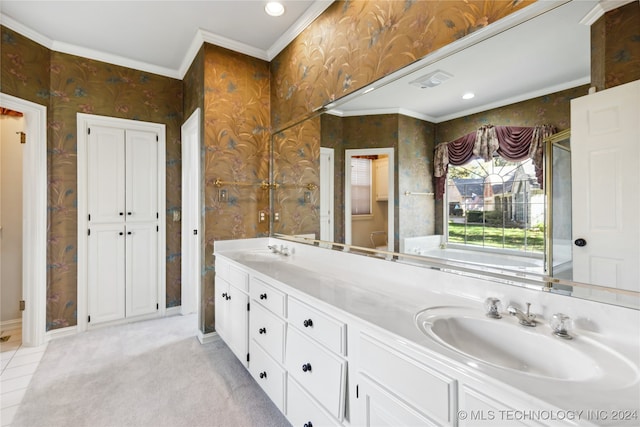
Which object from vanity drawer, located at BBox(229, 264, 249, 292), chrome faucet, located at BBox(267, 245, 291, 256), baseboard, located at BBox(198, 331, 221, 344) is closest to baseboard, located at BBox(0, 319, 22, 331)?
baseboard, located at BBox(198, 331, 221, 344)

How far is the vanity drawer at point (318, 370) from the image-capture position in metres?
1.20

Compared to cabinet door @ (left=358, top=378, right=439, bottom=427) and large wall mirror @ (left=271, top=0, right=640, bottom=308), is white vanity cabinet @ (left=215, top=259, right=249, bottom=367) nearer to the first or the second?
large wall mirror @ (left=271, top=0, right=640, bottom=308)

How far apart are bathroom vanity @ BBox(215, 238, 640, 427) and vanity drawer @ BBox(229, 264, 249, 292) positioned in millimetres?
114

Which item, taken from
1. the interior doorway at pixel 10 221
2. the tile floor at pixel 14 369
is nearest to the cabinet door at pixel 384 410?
the tile floor at pixel 14 369

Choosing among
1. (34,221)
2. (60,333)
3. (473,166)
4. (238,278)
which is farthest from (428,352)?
(60,333)

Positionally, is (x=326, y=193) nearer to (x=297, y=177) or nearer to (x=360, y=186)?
(x=360, y=186)

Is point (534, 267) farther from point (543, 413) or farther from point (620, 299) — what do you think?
point (543, 413)

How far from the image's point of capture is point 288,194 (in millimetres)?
2623

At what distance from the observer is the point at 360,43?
5.93 ft

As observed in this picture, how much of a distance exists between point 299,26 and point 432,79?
1421 millimetres

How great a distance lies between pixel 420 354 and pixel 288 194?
193cm

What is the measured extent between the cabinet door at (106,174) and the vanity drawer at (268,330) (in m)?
2.09

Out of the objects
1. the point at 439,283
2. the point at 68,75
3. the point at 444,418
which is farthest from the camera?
the point at 68,75

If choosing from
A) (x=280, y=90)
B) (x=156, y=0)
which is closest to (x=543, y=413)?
(x=280, y=90)
